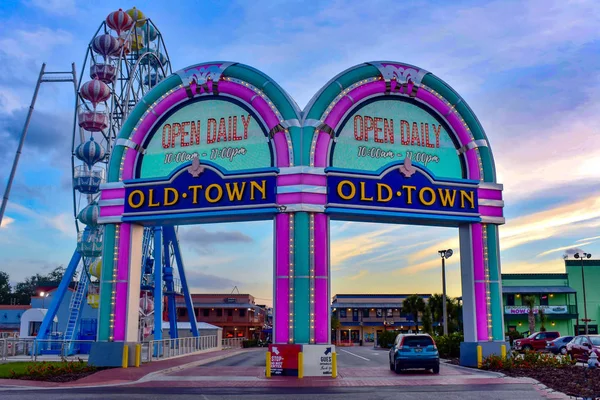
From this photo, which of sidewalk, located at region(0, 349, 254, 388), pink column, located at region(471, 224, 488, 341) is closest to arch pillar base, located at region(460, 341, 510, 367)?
pink column, located at region(471, 224, 488, 341)

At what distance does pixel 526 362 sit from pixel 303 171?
40.4ft

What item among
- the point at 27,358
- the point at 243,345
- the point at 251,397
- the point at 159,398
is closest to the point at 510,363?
the point at 251,397

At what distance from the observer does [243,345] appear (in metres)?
72.6

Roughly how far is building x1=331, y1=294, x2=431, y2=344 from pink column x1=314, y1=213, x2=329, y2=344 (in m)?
77.3

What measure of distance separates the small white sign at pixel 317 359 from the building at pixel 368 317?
7808 centimetres

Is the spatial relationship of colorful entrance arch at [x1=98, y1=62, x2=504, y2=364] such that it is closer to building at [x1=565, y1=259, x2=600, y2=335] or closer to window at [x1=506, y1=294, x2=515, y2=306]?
window at [x1=506, y1=294, x2=515, y2=306]

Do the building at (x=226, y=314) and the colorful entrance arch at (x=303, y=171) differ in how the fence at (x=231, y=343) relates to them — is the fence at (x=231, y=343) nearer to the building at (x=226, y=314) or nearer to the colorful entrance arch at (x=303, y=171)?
the building at (x=226, y=314)

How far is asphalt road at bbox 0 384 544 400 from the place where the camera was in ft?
54.5

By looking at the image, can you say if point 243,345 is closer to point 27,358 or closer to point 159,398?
point 27,358

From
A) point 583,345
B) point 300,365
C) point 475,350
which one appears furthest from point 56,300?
point 583,345

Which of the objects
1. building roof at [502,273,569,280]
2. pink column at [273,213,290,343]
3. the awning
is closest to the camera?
pink column at [273,213,290,343]

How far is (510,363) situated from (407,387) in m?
7.91

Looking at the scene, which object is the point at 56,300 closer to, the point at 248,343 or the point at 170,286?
the point at 170,286

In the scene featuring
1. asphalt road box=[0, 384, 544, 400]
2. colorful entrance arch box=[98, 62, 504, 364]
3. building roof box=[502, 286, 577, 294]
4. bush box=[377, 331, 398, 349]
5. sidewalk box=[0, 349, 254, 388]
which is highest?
colorful entrance arch box=[98, 62, 504, 364]
